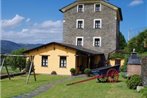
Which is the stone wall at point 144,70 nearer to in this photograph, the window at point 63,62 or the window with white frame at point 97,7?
A: the window at point 63,62

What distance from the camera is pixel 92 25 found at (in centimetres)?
4678

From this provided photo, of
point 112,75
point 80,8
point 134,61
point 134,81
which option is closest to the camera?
point 134,81

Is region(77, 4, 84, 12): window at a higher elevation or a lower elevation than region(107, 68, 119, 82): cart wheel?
higher

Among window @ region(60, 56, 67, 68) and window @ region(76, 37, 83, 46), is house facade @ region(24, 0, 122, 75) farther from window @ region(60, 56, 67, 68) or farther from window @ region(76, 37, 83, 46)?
window @ region(60, 56, 67, 68)

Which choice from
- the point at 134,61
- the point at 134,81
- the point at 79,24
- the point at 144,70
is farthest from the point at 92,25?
the point at 144,70

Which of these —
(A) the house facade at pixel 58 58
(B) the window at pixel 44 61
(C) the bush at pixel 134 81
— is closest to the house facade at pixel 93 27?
(A) the house facade at pixel 58 58

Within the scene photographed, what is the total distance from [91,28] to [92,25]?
1.57 ft

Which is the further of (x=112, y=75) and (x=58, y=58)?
(x=58, y=58)

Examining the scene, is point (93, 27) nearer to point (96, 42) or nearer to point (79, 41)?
point (96, 42)

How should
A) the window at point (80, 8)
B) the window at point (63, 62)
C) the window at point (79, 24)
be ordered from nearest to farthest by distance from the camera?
the window at point (63, 62) → the window at point (80, 8) → the window at point (79, 24)

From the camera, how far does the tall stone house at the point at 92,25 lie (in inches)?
1795

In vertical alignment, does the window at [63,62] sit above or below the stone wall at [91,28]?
below

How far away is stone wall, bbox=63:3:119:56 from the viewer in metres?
45.6

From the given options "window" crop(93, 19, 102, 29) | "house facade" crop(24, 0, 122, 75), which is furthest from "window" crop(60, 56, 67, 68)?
"window" crop(93, 19, 102, 29)
